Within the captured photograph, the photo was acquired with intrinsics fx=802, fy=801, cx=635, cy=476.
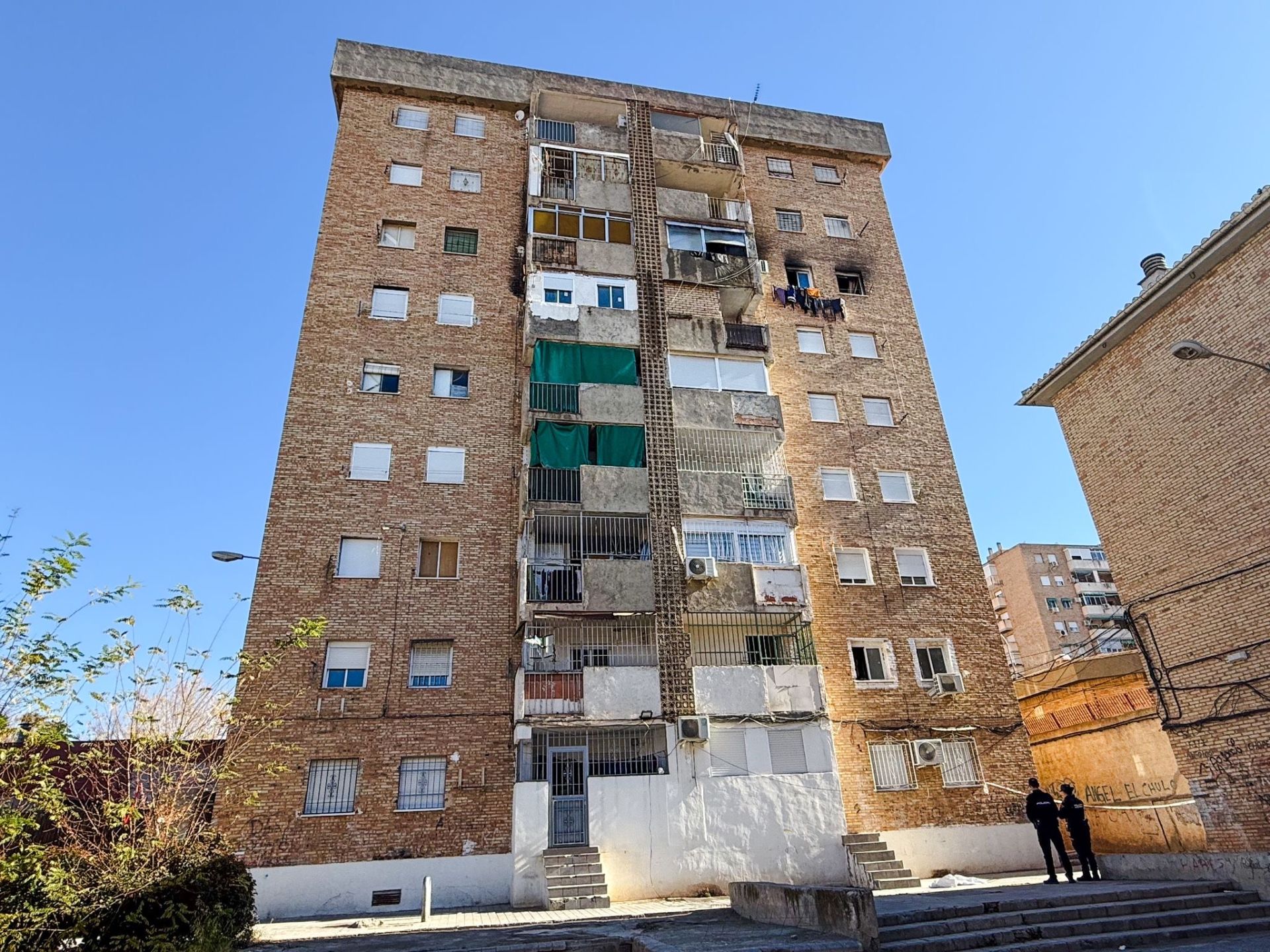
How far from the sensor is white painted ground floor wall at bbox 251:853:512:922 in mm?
15625

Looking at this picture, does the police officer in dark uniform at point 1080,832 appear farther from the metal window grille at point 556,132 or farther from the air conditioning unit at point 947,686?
the metal window grille at point 556,132

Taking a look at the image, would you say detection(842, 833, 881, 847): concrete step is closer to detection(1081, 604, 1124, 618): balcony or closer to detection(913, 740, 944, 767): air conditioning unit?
detection(913, 740, 944, 767): air conditioning unit

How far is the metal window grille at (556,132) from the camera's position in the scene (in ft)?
84.5

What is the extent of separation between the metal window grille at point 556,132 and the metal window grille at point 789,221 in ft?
24.3

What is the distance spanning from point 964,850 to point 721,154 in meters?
21.7

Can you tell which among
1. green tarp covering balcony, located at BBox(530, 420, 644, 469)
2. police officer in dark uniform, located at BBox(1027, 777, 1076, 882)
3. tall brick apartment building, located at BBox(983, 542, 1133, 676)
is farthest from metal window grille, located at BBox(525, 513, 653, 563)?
tall brick apartment building, located at BBox(983, 542, 1133, 676)

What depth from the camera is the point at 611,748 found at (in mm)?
18062

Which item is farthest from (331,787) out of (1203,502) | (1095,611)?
(1095,611)

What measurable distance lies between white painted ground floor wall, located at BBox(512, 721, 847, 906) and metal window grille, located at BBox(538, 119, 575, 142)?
1871 cm

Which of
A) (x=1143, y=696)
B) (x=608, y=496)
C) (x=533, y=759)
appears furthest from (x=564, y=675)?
(x=1143, y=696)

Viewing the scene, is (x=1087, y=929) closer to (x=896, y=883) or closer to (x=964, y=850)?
(x=896, y=883)

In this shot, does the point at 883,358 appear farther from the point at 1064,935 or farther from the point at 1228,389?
the point at 1064,935

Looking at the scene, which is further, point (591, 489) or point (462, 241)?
point (462, 241)

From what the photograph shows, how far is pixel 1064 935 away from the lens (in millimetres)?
10195
